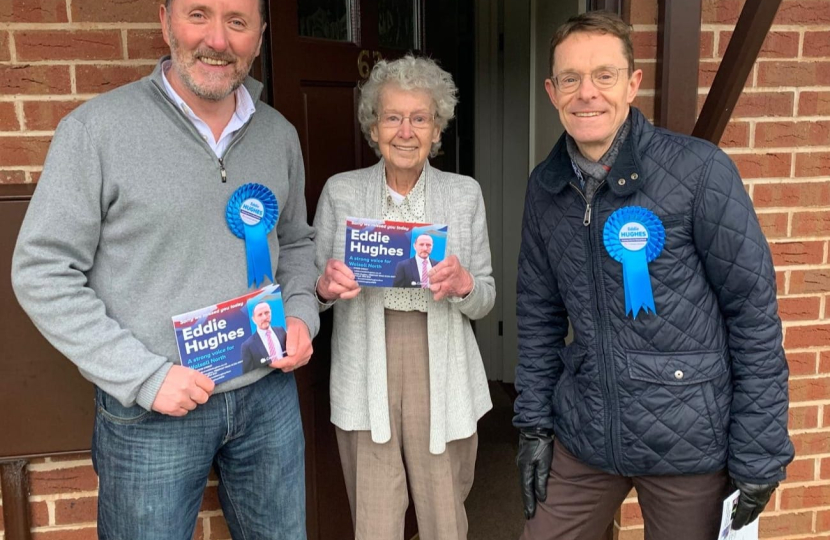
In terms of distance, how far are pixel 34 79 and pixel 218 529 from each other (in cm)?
160

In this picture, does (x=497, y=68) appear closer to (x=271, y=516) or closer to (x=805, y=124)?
(x=805, y=124)

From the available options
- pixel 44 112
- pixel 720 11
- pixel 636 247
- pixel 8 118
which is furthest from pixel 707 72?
pixel 8 118

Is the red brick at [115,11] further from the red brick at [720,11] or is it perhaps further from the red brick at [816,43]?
the red brick at [816,43]

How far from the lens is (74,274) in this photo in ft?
5.44

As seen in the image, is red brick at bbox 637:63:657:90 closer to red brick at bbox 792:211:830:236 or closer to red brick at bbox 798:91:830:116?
red brick at bbox 798:91:830:116

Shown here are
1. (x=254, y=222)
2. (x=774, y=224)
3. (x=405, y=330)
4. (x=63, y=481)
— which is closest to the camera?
(x=254, y=222)

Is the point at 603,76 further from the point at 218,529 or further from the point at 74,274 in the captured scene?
the point at 218,529

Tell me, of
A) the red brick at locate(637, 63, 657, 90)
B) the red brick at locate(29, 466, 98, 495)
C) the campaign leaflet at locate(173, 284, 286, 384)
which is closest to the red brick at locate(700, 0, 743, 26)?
the red brick at locate(637, 63, 657, 90)

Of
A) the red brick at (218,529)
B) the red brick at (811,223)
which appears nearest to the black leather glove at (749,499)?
the red brick at (811,223)

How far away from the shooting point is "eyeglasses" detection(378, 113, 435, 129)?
2.23 m

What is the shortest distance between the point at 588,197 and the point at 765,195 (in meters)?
0.99

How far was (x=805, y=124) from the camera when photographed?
244 centimetres

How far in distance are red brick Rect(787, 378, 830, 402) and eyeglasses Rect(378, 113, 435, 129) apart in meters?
1.60

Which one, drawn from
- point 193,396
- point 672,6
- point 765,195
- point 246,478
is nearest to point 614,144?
point 672,6
